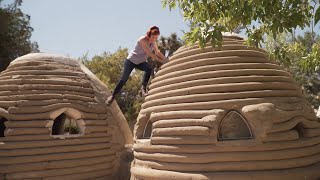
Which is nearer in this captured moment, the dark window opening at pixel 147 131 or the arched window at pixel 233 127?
the arched window at pixel 233 127

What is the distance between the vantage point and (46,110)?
9227 mm

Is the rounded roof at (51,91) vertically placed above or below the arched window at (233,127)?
Answer: above

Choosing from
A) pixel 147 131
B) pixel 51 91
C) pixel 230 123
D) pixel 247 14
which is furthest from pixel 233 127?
pixel 51 91

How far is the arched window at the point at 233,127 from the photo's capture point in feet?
22.4

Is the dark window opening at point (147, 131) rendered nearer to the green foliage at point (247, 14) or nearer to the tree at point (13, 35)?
the green foliage at point (247, 14)

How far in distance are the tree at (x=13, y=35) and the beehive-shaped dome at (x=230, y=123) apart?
19573 mm

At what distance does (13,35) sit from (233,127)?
22346mm

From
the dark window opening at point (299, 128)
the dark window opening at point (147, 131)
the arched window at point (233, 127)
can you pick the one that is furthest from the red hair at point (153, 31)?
the dark window opening at point (299, 128)

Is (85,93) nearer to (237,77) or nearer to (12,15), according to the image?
(237,77)

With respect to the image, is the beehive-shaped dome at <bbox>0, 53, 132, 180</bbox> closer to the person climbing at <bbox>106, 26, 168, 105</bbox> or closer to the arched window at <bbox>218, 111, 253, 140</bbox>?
the person climbing at <bbox>106, 26, 168, 105</bbox>

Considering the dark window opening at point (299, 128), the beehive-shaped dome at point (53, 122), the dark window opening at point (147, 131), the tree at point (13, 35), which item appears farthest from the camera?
the tree at point (13, 35)

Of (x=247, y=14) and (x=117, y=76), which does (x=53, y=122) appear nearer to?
(x=247, y=14)

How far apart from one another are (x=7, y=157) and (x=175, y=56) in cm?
485

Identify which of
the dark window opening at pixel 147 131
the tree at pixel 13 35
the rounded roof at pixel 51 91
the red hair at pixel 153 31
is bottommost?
the dark window opening at pixel 147 131
